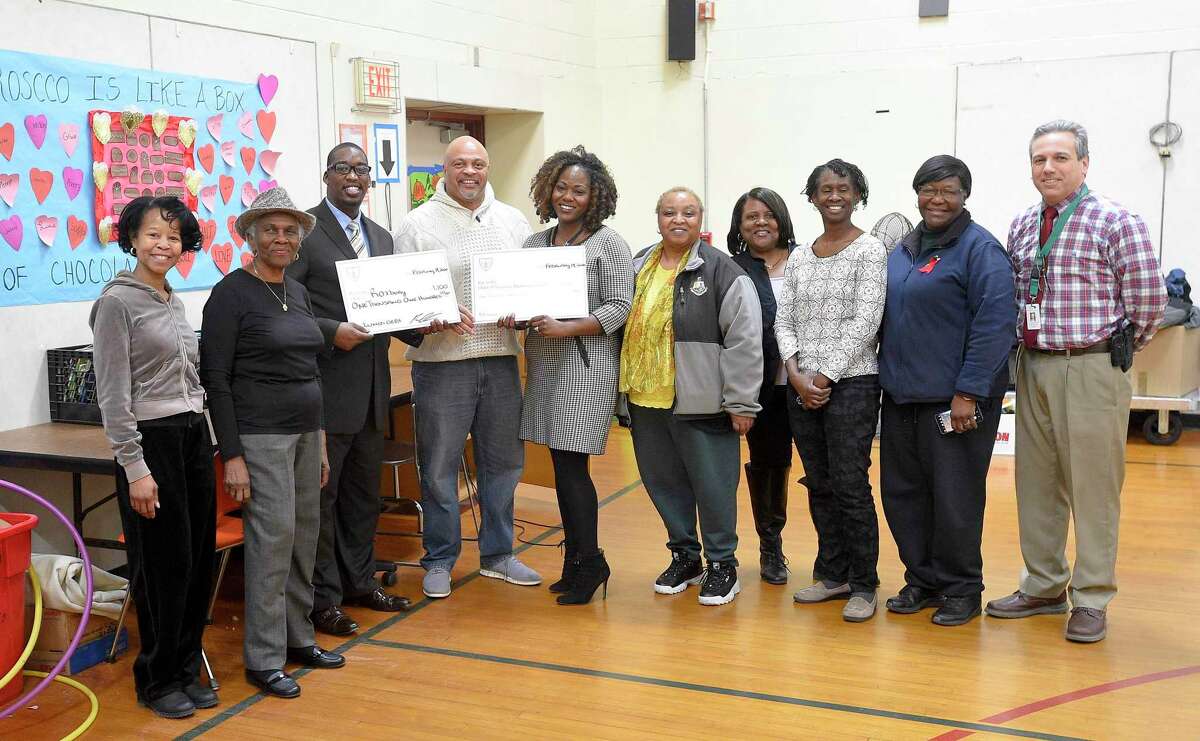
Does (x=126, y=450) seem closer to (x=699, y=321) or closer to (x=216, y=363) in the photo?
(x=216, y=363)

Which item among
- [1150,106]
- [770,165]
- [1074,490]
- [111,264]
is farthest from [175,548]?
[1150,106]

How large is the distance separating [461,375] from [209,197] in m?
1.63

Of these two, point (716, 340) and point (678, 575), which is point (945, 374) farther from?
point (678, 575)

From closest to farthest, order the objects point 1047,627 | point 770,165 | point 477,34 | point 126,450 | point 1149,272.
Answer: point 126,450, point 1149,272, point 1047,627, point 477,34, point 770,165

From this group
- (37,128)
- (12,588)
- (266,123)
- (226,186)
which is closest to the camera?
(12,588)

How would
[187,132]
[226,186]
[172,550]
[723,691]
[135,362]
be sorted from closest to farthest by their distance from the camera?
[135,362] → [172,550] → [723,691] → [187,132] → [226,186]

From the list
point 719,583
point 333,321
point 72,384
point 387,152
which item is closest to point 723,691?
point 719,583

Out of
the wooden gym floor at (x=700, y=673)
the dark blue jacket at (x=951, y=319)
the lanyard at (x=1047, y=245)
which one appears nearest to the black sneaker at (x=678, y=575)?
the wooden gym floor at (x=700, y=673)

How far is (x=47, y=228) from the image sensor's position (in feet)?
13.6

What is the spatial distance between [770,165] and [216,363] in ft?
17.9

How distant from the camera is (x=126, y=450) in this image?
118 inches

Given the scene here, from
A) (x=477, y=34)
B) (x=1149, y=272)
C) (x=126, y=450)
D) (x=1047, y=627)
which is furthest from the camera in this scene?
(x=477, y=34)

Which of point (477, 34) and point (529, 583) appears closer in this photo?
point (529, 583)

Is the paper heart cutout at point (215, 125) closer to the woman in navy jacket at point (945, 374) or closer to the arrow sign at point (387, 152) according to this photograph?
the arrow sign at point (387, 152)
